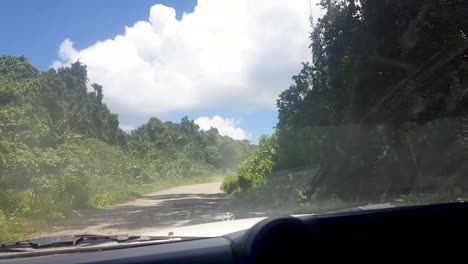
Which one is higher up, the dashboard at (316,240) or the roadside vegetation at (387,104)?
the roadside vegetation at (387,104)

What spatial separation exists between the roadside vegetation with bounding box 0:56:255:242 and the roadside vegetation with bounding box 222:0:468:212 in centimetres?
885

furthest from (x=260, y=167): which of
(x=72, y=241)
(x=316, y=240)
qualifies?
(x=316, y=240)

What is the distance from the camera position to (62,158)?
21094 mm

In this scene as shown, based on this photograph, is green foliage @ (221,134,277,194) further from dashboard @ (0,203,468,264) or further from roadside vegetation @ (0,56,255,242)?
dashboard @ (0,203,468,264)

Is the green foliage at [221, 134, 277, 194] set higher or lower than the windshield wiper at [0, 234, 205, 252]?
higher

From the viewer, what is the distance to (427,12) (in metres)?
10.6

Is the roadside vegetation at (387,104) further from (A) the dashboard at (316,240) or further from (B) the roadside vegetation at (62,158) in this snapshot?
(B) the roadside vegetation at (62,158)

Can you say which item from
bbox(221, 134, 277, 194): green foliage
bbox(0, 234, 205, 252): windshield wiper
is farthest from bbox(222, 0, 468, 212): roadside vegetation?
bbox(0, 234, 205, 252): windshield wiper

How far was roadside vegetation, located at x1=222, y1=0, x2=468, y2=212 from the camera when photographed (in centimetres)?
1048

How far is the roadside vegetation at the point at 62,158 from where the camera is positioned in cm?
1605

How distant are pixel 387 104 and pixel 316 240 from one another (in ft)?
33.3

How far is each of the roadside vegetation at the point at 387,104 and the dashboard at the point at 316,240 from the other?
21.5ft

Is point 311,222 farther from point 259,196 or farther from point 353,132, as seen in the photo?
point 259,196

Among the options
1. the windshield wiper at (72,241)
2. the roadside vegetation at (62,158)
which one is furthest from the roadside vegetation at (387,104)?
the roadside vegetation at (62,158)
